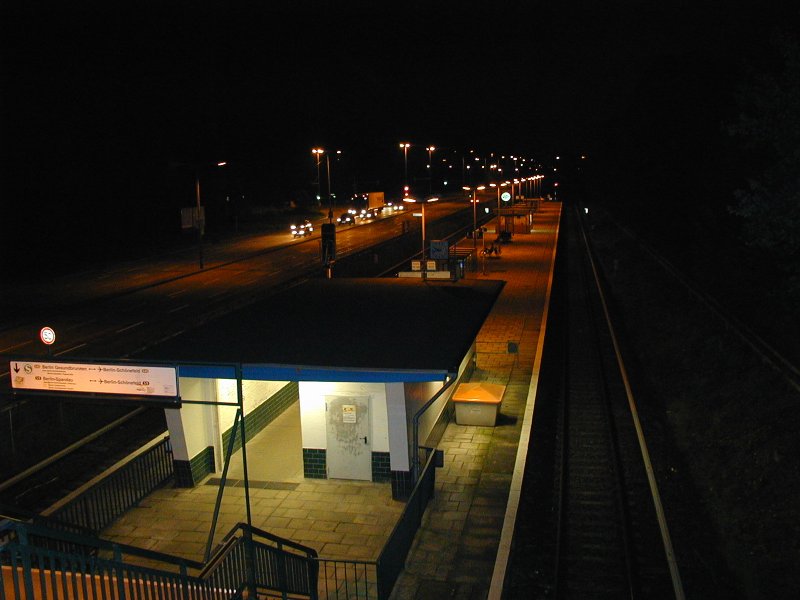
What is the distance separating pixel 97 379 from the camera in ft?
27.0

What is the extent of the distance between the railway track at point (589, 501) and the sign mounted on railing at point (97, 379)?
485 cm

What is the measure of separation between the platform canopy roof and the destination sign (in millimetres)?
307

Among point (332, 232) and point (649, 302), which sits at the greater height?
point (332, 232)

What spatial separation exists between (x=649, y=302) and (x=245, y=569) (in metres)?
24.4

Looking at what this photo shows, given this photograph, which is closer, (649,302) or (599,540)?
(599,540)

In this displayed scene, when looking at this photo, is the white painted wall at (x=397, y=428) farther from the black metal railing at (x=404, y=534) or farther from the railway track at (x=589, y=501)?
the railway track at (x=589, y=501)

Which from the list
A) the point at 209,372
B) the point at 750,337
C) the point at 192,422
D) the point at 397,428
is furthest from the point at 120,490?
the point at 750,337

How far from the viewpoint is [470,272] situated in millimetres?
36688

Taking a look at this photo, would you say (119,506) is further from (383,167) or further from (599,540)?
(383,167)

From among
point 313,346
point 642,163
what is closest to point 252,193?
point 642,163

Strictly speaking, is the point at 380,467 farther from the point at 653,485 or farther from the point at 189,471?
the point at 653,485

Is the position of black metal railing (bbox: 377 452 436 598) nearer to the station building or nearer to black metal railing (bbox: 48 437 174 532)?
the station building

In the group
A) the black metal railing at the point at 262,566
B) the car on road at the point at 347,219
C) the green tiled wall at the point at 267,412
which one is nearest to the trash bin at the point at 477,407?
the green tiled wall at the point at 267,412

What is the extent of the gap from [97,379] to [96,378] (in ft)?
0.06
